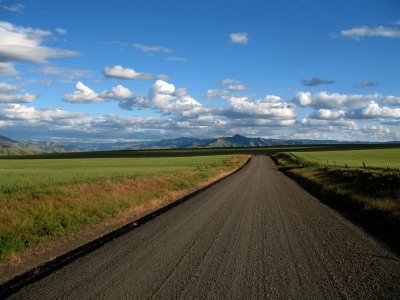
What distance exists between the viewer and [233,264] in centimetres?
948

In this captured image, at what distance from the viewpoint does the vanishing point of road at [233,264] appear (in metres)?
7.66

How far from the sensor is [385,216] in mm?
16078

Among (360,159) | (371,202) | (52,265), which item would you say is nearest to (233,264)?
(52,265)

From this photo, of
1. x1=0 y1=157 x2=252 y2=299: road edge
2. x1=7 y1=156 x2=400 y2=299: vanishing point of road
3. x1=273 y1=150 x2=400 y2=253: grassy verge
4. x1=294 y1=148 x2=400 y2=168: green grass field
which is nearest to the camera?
x1=7 y1=156 x2=400 y2=299: vanishing point of road

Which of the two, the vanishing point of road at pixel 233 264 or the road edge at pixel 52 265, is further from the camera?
the road edge at pixel 52 265

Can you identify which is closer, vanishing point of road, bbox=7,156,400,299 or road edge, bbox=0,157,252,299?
vanishing point of road, bbox=7,156,400,299

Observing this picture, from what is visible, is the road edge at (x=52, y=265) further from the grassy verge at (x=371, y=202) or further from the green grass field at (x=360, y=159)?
the green grass field at (x=360, y=159)

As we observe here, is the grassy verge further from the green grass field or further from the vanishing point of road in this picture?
the green grass field

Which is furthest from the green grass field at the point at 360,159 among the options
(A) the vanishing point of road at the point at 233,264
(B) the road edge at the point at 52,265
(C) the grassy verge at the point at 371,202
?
(B) the road edge at the point at 52,265

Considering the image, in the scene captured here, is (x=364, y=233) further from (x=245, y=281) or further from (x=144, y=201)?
(x=144, y=201)

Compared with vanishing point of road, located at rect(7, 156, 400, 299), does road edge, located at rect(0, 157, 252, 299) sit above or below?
below

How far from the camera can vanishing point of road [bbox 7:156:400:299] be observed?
7.66 meters

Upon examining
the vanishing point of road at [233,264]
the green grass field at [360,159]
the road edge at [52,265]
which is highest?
the green grass field at [360,159]

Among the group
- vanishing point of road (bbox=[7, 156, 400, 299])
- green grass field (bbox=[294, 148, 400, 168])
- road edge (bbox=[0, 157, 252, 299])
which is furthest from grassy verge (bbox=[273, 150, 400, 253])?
green grass field (bbox=[294, 148, 400, 168])
